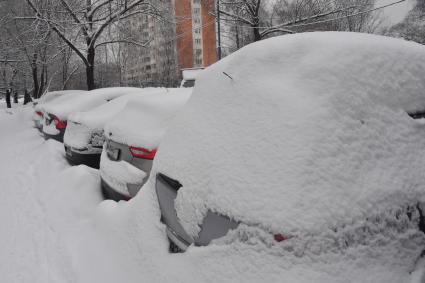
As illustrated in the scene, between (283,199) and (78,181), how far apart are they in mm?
3803

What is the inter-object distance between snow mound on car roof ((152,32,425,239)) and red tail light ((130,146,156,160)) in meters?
1.08

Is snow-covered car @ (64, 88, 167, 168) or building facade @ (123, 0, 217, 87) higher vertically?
building facade @ (123, 0, 217, 87)

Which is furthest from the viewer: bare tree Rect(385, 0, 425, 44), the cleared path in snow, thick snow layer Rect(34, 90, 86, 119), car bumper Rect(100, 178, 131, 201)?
bare tree Rect(385, 0, 425, 44)

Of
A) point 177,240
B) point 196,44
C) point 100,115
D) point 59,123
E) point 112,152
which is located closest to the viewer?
point 177,240

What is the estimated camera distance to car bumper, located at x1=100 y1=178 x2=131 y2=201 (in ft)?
12.2

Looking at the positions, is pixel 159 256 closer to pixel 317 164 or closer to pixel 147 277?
pixel 147 277

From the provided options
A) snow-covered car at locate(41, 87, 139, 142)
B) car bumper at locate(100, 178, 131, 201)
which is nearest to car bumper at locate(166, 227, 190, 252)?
car bumper at locate(100, 178, 131, 201)

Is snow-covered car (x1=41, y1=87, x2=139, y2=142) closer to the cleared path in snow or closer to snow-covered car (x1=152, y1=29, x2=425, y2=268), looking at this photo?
the cleared path in snow

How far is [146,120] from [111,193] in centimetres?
93

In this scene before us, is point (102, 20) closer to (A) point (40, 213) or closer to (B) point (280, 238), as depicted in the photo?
(A) point (40, 213)

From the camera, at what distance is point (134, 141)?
3.61 metres

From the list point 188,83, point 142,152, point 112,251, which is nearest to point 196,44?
point 188,83

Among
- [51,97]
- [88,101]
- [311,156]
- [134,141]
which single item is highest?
[51,97]

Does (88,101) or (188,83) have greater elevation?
(188,83)
